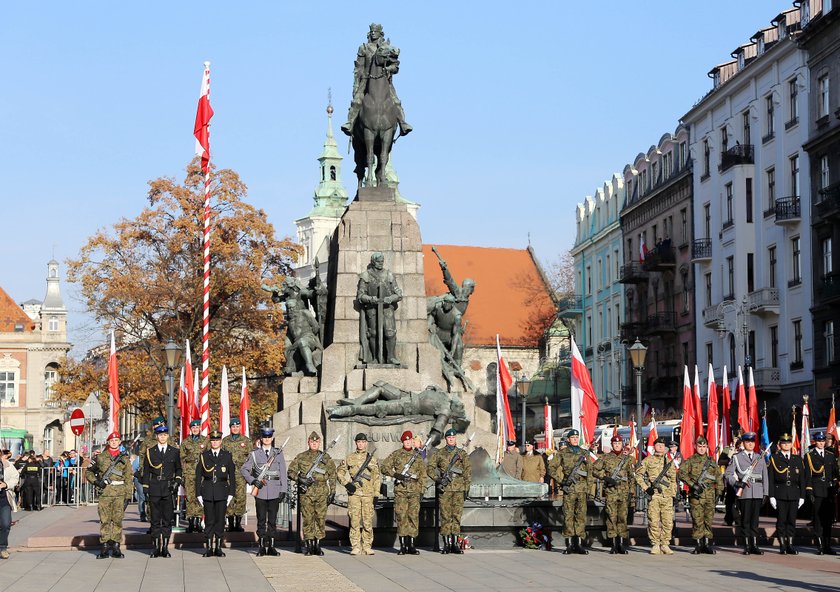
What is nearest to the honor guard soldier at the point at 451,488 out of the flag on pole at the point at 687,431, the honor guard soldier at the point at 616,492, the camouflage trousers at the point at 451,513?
the camouflage trousers at the point at 451,513

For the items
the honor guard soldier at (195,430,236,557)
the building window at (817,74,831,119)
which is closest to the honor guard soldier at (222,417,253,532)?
the honor guard soldier at (195,430,236,557)

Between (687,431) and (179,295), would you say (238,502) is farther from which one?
(179,295)

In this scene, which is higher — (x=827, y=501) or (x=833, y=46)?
(x=833, y=46)

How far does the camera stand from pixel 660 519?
2008cm

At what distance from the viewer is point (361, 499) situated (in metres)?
19.6

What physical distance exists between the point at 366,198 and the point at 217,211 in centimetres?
2163

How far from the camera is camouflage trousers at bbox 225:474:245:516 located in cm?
2180

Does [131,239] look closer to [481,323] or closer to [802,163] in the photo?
[802,163]

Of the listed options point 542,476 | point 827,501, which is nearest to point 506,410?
point 542,476

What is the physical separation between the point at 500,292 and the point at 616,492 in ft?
292

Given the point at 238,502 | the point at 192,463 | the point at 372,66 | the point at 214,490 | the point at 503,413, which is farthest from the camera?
the point at 503,413

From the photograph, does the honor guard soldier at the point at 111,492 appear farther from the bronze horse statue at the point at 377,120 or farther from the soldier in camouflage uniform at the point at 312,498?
the bronze horse statue at the point at 377,120

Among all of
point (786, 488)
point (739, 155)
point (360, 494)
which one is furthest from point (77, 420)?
point (739, 155)

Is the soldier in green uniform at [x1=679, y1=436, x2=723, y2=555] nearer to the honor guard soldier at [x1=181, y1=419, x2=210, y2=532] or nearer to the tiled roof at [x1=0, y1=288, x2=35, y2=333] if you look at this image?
the honor guard soldier at [x1=181, y1=419, x2=210, y2=532]
